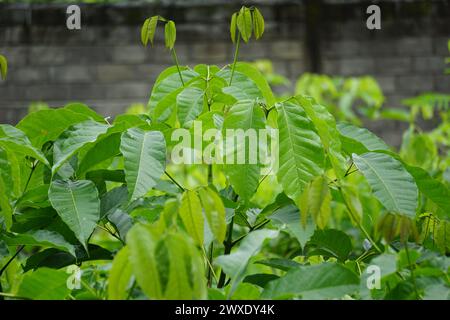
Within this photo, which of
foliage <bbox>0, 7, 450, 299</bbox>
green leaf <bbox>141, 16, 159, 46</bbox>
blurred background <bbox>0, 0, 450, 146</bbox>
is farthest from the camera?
blurred background <bbox>0, 0, 450, 146</bbox>

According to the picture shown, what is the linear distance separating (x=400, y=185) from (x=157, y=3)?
4.06m

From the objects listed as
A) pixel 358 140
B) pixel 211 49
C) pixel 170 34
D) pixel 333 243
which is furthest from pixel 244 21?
pixel 211 49

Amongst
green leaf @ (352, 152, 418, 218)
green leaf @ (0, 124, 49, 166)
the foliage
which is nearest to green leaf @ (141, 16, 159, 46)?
the foliage

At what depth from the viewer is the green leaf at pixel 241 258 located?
0.88 meters

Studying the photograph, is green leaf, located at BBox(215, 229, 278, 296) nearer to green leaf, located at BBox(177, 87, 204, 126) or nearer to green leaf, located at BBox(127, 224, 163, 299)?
green leaf, located at BBox(127, 224, 163, 299)

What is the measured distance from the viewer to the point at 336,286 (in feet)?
2.90

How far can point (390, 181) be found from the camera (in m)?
1.05

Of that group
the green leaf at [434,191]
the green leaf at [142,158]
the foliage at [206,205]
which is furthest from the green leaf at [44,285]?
the green leaf at [434,191]

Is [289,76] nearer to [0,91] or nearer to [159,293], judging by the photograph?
[0,91]

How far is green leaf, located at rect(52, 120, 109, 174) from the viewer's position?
1.10 metres

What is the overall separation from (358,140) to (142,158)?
383 mm

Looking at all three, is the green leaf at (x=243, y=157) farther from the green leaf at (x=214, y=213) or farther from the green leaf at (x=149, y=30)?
the green leaf at (x=149, y=30)

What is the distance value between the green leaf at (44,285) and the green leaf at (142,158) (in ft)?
0.48

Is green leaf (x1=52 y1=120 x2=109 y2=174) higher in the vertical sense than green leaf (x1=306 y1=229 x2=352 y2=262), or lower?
higher
